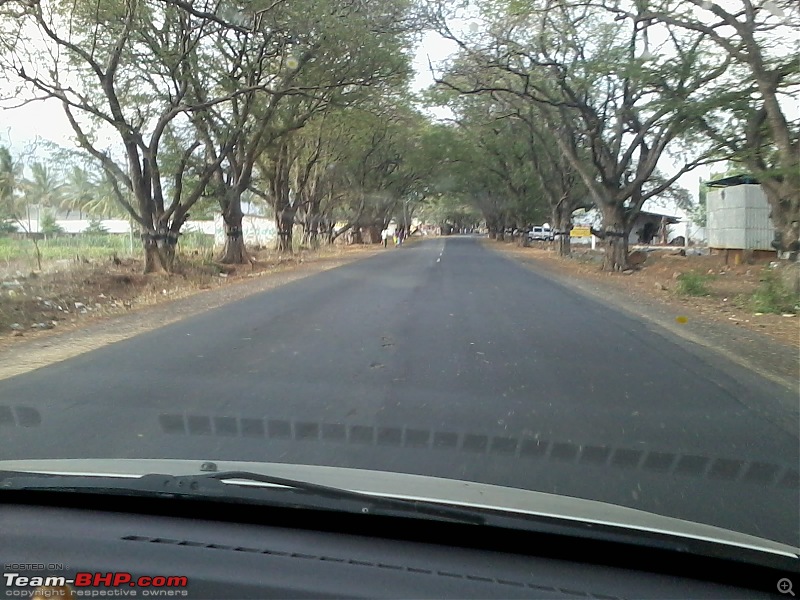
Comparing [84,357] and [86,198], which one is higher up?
[86,198]

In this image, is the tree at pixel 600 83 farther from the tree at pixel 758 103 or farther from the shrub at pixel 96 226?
the shrub at pixel 96 226

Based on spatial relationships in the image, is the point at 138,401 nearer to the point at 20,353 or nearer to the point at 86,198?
the point at 20,353

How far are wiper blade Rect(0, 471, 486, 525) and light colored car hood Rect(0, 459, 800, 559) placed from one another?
0.12 m

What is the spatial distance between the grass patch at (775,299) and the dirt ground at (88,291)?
12543 millimetres

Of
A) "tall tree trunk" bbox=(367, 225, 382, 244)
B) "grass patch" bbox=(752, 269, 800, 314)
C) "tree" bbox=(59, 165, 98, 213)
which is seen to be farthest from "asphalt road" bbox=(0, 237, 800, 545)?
"tall tree trunk" bbox=(367, 225, 382, 244)

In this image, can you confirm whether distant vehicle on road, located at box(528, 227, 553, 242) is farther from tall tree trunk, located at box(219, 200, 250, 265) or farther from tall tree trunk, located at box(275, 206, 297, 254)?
tall tree trunk, located at box(219, 200, 250, 265)

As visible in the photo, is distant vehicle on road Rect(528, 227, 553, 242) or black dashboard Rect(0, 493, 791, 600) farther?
distant vehicle on road Rect(528, 227, 553, 242)

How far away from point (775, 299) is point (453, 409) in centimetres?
1127

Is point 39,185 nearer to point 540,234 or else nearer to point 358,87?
point 358,87

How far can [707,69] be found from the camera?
22.6 metres

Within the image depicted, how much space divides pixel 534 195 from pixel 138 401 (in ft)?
172

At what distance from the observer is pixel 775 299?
1648 cm

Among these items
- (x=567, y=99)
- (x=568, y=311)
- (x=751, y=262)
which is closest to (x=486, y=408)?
(x=568, y=311)

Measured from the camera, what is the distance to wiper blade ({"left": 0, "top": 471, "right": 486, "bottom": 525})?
3564 mm
